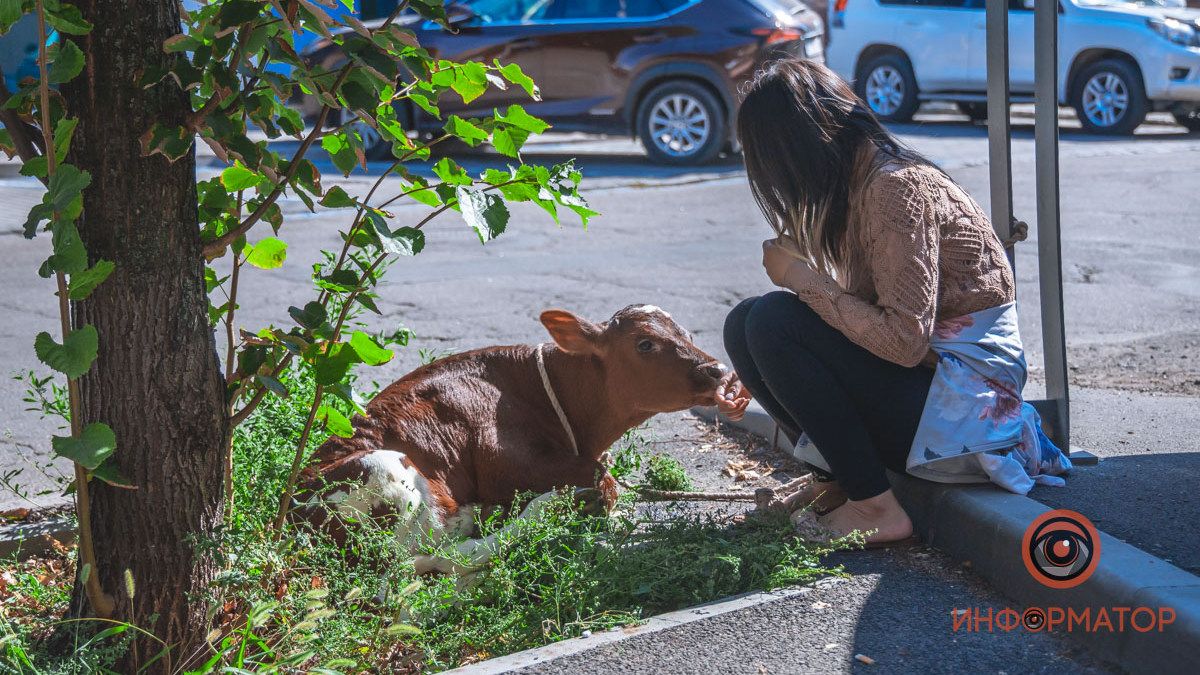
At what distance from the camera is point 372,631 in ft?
9.43

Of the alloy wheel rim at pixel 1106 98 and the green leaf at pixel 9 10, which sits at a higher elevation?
the green leaf at pixel 9 10

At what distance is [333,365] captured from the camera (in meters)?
2.82

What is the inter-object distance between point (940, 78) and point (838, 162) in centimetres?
1421

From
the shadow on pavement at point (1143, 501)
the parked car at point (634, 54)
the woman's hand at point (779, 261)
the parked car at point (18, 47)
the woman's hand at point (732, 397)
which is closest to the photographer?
the shadow on pavement at point (1143, 501)

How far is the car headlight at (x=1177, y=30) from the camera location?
49.4ft

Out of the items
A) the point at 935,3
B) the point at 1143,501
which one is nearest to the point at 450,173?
the point at 1143,501

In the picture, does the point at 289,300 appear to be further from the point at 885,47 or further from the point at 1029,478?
the point at 885,47

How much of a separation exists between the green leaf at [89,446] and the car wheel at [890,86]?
1566 cm

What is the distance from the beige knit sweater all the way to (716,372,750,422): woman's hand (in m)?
0.37

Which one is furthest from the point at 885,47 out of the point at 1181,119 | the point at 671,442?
the point at 671,442

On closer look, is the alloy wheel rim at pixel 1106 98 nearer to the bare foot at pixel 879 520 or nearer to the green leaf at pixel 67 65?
the bare foot at pixel 879 520

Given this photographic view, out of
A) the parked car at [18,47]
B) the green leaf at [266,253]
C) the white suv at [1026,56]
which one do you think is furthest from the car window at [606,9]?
the green leaf at [266,253]

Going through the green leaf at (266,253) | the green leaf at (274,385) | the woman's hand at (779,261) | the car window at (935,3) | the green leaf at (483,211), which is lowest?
the green leaf at (274,385)

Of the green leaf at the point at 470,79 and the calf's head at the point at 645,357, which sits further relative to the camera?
the calf's head at the point at 645,357
